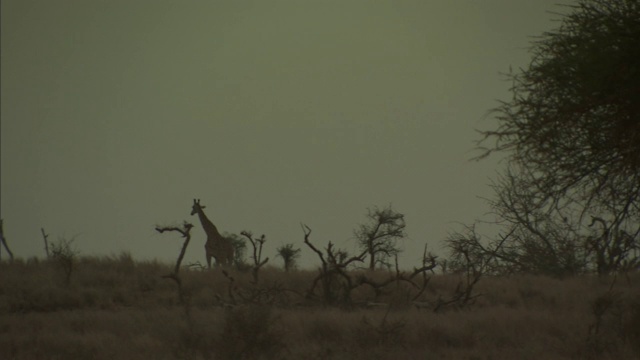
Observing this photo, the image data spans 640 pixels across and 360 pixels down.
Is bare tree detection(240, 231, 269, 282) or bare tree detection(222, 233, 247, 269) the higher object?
bare tree detection(222, 233, 247, 269)

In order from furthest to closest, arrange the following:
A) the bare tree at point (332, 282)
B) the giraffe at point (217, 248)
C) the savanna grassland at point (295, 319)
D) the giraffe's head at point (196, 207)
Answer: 1. the giraffe's head at point (196, 207)
2. the giraffe at point (217, 248)
3. the bare tree at point (332, 282)
4. the savanna grassland at point (295, 319)

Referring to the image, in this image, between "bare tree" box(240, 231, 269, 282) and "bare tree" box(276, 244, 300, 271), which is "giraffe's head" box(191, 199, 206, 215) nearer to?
"bare tree" box(276, 244, 300, 271)

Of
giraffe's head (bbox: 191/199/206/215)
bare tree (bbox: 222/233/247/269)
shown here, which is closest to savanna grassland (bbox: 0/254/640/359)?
giraffe's head (bbox: 191/199/206/215)

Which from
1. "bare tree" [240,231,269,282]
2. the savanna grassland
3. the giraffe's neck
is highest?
the giraffe's neck

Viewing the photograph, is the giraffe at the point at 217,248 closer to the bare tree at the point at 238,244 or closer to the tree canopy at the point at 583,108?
the bare tree at the point at 238,244

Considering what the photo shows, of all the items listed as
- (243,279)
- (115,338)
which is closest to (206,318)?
(115,338)

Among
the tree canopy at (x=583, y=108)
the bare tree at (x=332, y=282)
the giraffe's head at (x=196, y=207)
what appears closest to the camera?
the tree canopy at (x=583, y=108)

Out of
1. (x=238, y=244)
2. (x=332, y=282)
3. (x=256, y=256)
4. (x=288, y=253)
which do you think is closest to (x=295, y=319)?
(x=332, y=282)

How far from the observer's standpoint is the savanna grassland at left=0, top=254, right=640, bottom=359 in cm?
1354

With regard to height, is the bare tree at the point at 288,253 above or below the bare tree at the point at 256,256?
above

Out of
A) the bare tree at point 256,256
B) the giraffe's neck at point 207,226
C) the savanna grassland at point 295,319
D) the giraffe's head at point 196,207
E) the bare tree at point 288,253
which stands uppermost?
the giraffe's head at point 196,207

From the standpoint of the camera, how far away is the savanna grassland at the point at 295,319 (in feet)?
44.4

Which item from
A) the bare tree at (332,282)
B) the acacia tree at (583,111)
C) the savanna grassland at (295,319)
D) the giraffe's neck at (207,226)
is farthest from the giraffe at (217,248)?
the acacia tree at (583,111)

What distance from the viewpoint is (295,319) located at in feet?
51.2
